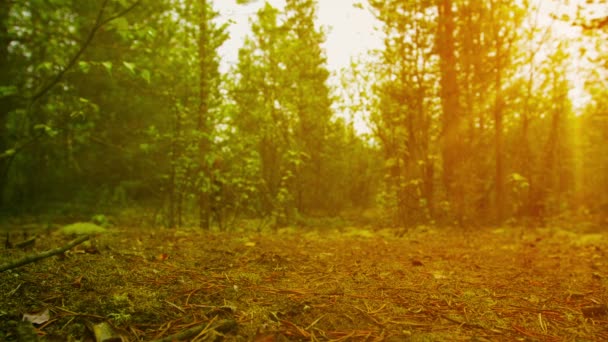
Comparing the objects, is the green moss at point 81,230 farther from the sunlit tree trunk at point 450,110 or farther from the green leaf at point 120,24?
the sunlit tree trunk at point 450,110

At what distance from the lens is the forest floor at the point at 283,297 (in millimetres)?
1719

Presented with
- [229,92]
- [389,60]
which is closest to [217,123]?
[229,92]

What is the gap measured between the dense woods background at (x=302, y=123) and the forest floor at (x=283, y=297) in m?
3.02

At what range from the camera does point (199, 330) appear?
166cm

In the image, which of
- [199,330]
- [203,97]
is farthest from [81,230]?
[199,330]

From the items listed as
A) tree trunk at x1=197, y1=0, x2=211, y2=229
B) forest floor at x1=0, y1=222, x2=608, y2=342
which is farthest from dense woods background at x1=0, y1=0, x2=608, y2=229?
forest floor at x1=0, y1=222, x2=608, y2=342

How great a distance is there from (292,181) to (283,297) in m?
12.2

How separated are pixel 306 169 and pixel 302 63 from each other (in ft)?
16.8

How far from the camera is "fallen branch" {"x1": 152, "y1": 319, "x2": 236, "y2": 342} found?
158 cm

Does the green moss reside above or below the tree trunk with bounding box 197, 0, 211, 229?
below

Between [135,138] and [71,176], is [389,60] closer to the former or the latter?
[135,138]

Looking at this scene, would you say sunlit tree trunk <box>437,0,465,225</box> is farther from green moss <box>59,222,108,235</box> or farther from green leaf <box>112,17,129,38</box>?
green leaf <box>112,17,129,38</box>

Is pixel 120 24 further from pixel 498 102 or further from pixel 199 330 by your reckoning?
pixel 498 102

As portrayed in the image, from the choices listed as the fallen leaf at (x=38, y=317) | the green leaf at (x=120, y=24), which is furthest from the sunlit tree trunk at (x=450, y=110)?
the fallen leaf at (x=38, y=317)
